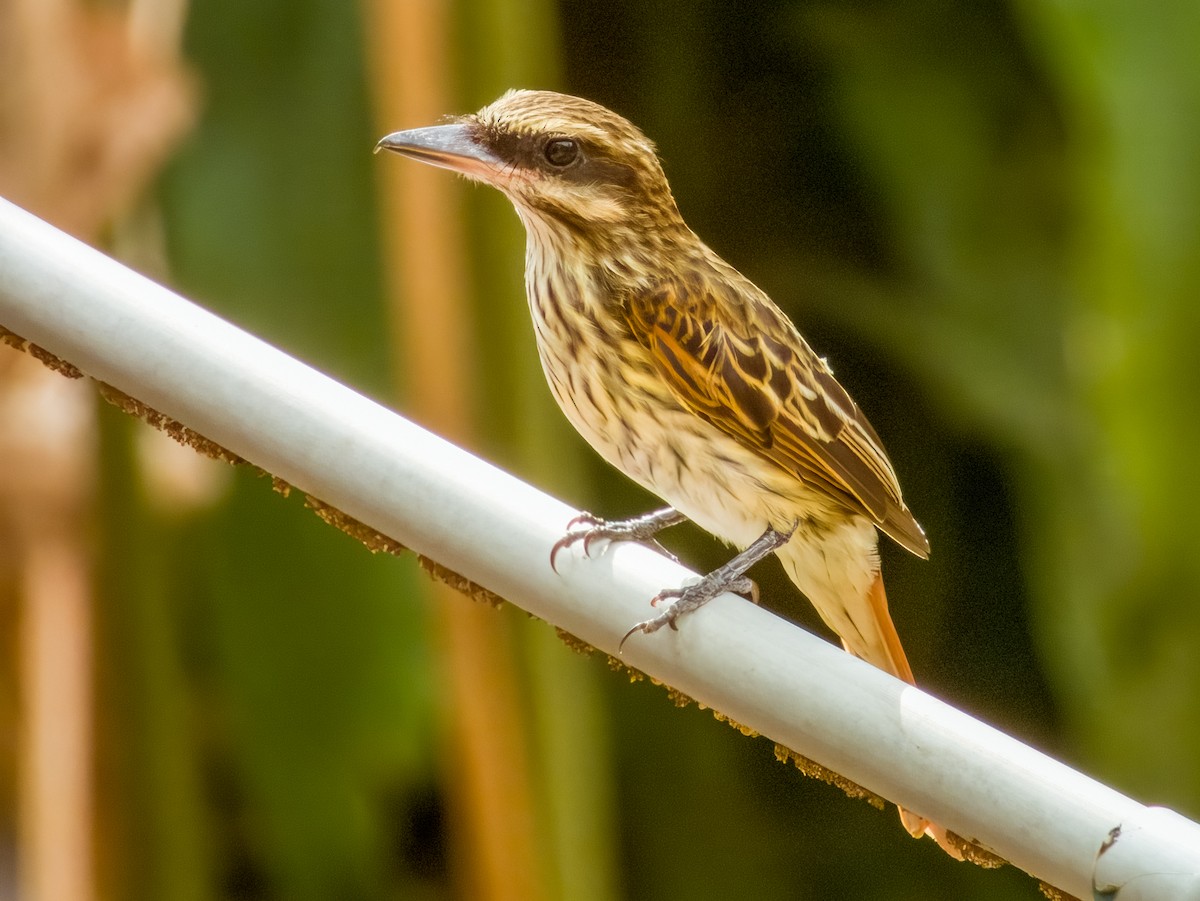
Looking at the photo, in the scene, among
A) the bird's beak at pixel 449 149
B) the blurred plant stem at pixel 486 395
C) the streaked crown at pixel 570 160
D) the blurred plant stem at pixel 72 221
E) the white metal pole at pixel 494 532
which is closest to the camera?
the white metal pole at pixel 494 532

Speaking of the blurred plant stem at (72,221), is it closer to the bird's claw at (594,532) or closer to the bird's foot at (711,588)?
the bird's claw at (594,532)

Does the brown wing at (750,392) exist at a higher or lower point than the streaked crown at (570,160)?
lower

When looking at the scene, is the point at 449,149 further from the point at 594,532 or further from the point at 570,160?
the point at 594,532

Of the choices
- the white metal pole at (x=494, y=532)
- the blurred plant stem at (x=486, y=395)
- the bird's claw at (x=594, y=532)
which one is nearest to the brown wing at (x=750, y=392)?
the bird's claw at (x=594, y=532)

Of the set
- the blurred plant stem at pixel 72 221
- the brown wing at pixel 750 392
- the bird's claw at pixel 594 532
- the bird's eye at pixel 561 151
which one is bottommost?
the bird's claw at pixel 594 532

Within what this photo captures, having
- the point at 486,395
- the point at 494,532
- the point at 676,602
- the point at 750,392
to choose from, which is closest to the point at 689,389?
the point at 750,392

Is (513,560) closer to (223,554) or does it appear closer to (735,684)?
(735,684)

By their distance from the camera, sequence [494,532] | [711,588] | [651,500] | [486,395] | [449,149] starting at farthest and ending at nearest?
1. [651,500]
2. [486,395]
3. [449,149]
4. [711,588]
5. [494,532]

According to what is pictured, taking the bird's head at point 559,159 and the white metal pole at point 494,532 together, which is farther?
the bird's head at point 559,159
